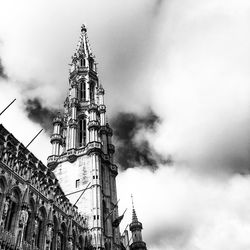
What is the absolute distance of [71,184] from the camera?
4953 centimetres

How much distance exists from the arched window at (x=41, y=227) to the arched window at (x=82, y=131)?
70.5 feet

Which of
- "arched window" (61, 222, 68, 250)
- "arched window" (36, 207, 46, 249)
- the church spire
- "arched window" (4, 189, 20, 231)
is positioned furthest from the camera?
the church spire

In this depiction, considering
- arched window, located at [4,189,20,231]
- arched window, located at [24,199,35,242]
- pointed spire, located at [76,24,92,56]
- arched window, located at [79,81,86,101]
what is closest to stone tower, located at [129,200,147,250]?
arched window, located at [79,81,86,101]

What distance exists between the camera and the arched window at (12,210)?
2983cm

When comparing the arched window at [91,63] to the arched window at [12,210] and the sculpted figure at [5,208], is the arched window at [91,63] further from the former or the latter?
the sculpted figure at [5,208]

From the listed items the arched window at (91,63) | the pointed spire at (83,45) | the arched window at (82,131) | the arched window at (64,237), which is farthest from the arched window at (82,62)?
the arched window at (64,237)

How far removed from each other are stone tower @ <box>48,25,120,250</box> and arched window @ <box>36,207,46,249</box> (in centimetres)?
850

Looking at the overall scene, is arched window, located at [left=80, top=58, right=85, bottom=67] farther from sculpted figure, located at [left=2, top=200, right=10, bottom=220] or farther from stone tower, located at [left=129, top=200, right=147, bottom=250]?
sculpted figure, located at [left=2, top=200, right=10, bottom=220]

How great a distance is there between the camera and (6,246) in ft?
90.9

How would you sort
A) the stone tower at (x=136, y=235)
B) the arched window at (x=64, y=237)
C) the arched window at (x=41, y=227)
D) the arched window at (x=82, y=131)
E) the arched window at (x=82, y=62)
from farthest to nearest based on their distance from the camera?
the arched window at (x=82, y=62), the stone tower at (x=136, y=235), the arched window at (x=82, y=131), the arched window at (x=64, y=237), the arched window at (x=41, y=227)

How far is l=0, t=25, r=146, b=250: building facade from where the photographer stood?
3156 centimetres

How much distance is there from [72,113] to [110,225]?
72.4 feet

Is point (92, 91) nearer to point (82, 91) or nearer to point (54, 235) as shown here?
point (82, 91)

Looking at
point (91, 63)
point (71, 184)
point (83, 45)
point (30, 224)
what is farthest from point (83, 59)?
point (30, 224)
